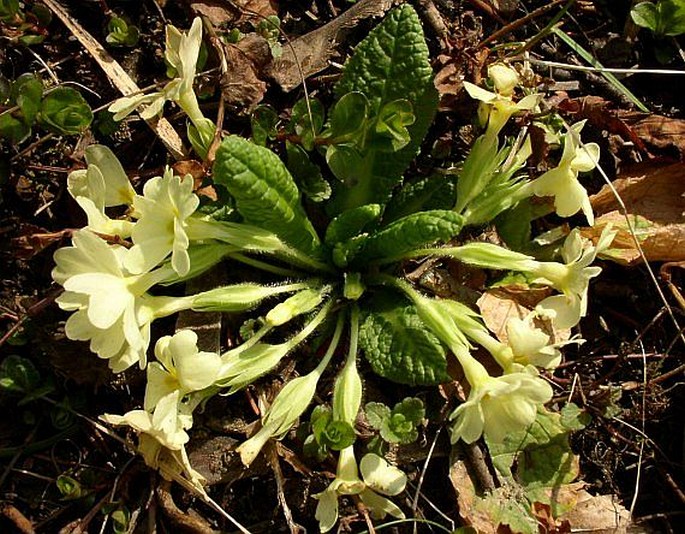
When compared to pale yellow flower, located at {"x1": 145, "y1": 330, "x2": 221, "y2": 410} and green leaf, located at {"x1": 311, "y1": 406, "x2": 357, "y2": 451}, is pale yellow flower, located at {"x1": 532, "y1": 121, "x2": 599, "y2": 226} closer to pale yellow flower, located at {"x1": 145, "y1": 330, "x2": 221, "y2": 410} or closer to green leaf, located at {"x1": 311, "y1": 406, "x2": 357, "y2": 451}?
green leaf, located at {"x1": 311, "y1": 406, "x2": 357, "y2": 451}

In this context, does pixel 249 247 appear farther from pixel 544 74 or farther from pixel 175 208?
pixel 544 74

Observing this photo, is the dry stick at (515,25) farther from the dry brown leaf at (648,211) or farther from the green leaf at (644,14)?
the dry brown leaf at (648,211)

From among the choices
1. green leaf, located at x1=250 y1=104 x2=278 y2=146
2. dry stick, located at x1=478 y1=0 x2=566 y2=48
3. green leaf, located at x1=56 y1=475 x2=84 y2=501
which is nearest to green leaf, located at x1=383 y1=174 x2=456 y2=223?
green leaf, located at x1=250 y1=104 x2=278 y2=146

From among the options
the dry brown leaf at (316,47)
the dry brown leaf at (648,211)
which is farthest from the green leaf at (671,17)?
the dry brown leaf at (316,47)

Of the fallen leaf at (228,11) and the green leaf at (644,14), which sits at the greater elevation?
the fallen leaf at (228,11)

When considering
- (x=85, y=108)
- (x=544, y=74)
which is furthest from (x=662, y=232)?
(x=85, y=108)

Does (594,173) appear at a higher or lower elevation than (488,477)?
higher
